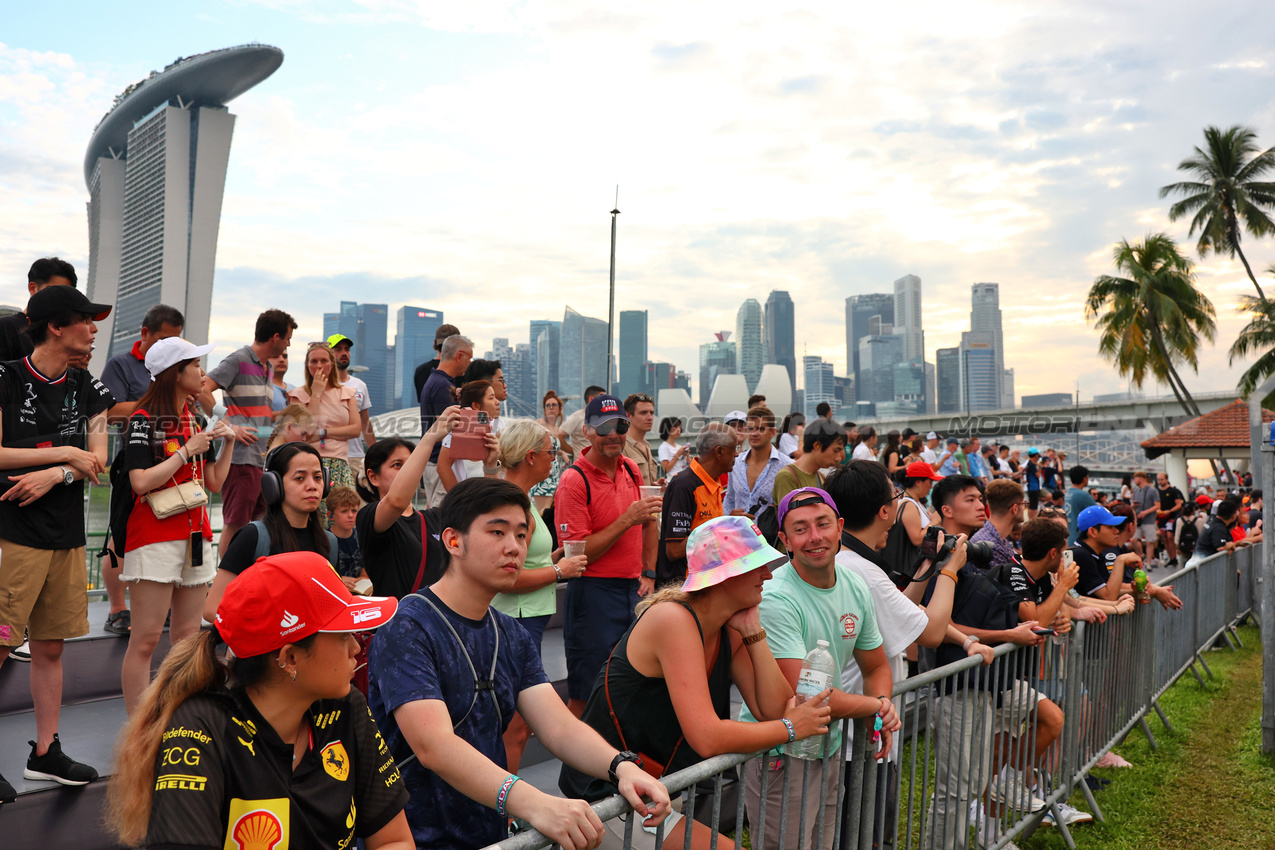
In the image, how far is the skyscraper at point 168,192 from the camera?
86.8m

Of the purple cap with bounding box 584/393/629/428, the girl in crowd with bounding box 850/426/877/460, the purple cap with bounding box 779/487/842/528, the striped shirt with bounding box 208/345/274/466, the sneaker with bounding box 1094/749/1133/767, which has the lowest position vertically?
the sneaker with bounding box 1094/749/1133/767

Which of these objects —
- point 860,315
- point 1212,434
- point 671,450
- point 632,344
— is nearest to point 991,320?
point 860,315

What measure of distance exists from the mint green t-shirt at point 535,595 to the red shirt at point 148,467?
1.57 metres

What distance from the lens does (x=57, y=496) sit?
3.53 metres

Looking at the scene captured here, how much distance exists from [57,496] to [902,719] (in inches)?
146

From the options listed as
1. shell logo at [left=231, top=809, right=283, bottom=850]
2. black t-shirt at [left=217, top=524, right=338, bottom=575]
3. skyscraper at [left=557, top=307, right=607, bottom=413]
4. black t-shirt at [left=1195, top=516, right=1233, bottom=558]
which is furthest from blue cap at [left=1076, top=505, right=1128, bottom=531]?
skyscraper at [left=557, top=307, right=607, bottom=413]

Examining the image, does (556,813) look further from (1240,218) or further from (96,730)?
(1240,218)

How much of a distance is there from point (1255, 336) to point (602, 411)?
50.6 m

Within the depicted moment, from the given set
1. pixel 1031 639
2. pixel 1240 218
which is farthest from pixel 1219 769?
pixel 1240 218

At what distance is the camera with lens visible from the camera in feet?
13.9

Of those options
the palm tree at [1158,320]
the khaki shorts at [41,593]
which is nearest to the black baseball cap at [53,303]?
the khaki shorts at [41,593]

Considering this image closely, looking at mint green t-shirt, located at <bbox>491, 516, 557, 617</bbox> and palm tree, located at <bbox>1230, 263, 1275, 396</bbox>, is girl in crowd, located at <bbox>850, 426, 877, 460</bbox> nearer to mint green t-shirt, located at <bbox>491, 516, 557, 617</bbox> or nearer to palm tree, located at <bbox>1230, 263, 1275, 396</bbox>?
mint green t-shirt, located at <bbox>491, 516, 557, 617</bbox>

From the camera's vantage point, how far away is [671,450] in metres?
11.7

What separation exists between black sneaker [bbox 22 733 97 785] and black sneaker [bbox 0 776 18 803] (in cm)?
18
